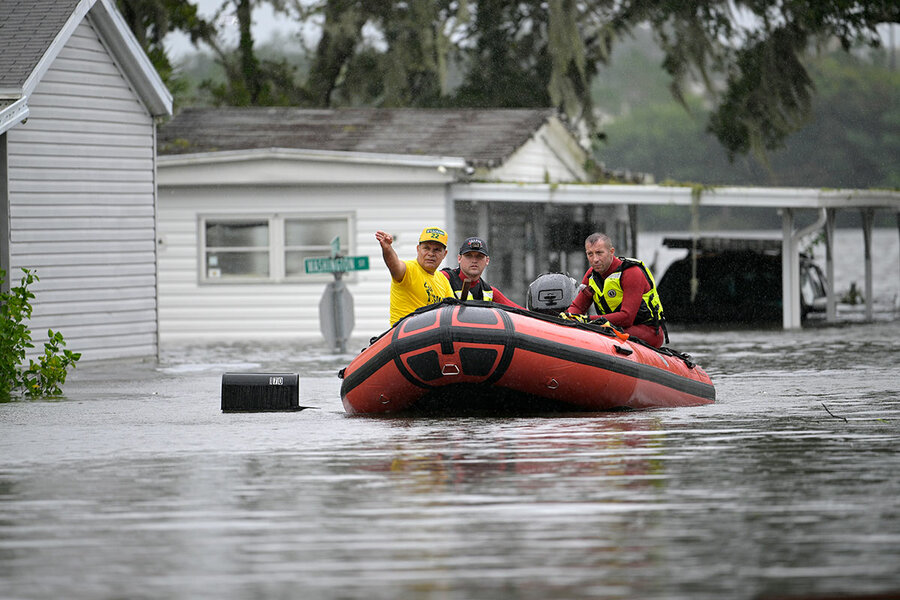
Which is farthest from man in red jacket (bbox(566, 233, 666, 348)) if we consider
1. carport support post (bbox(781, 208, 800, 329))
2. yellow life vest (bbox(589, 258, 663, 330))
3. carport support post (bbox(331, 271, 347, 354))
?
carport support post (bbox(781, 208, 800, 329))

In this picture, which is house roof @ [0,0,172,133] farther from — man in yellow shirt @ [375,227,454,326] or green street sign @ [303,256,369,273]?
man in yellow shirt @ [375,227,454,326]

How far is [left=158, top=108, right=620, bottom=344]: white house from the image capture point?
24047 mm

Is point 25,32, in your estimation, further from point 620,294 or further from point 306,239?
point 620,294

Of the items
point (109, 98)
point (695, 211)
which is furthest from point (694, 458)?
point (695, 211)

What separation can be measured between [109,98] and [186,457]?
10115 mm

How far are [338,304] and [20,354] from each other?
707 centimetres

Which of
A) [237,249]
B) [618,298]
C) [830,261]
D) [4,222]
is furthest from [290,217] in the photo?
[618,298]

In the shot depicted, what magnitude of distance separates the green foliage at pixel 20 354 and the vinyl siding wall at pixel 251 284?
9.65m

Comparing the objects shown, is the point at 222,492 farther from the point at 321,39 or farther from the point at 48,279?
the point at 321,39

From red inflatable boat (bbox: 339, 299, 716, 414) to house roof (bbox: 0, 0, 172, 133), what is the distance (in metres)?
5.54

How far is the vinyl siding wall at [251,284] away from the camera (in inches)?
959

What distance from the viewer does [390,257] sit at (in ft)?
37.6

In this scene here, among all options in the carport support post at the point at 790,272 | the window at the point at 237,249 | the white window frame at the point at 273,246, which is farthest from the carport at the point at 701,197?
the window at the point at 237,249

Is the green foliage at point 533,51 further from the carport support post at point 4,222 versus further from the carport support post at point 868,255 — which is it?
the carport support post at point 4,222
